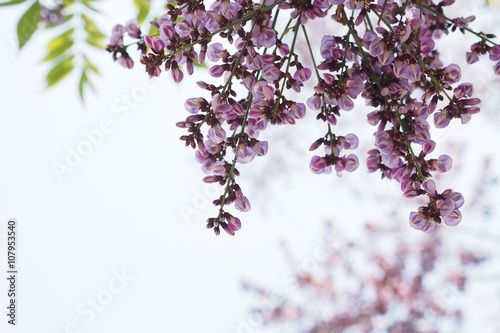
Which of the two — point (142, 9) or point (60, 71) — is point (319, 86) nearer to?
point (142, 9)

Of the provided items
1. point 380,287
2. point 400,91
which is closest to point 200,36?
point 400,91

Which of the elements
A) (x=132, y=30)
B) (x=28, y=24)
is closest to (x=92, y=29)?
(x=28, y=24)

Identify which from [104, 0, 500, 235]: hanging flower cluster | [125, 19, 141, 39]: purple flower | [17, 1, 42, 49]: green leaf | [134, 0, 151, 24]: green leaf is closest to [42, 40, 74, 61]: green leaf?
[134, 0, 151, 24]: green leaf

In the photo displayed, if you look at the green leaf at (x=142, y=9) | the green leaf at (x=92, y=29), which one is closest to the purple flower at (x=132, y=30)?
the green leaf at (x=142, y=9)

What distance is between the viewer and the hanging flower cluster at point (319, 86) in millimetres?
782

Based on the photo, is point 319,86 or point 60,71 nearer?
point 319,86

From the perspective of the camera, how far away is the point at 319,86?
816mm

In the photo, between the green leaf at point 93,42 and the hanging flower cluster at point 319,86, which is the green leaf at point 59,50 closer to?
the green leaf at point 93,42

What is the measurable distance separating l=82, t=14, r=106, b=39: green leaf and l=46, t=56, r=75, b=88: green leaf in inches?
5.9

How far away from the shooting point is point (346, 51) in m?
0.84

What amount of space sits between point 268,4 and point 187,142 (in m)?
0.27

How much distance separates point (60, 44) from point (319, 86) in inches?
51.5

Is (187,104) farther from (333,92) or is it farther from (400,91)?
(400,91)

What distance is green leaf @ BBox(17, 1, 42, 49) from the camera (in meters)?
1.20
